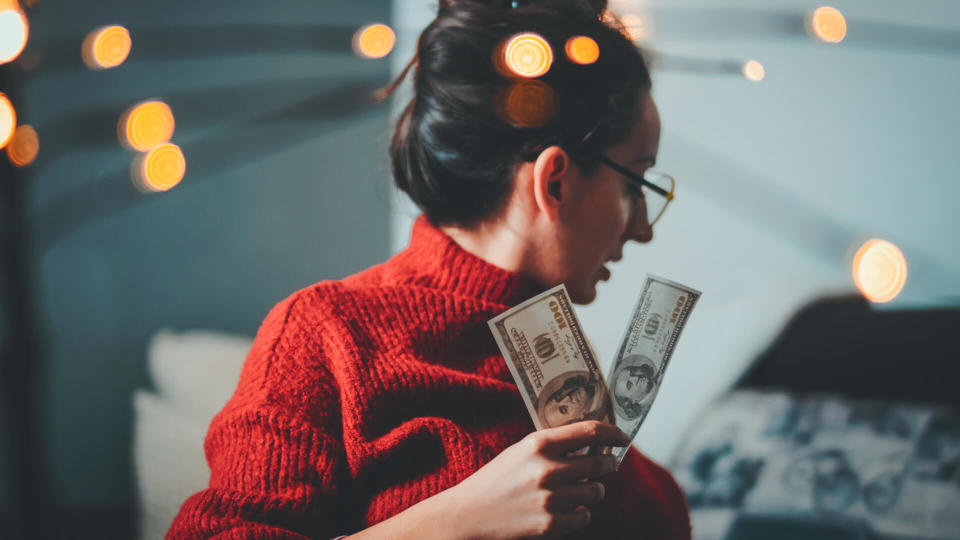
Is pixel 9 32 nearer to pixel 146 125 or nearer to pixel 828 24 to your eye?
pixel 146 125

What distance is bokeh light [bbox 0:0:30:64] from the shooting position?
1.00m

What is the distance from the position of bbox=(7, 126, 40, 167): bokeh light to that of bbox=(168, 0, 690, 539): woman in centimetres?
78

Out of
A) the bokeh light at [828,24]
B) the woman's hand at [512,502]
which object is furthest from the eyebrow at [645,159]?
the bokeh light at [828,24]

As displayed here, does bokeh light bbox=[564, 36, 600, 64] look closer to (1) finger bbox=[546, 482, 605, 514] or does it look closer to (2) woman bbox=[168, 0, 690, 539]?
(2) woman bbox=[168, 0, 690, 539]

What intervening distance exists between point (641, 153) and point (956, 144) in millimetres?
816

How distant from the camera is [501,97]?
2.25 ft

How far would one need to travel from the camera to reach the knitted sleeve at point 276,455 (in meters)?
0.55

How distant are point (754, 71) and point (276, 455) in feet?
4.07

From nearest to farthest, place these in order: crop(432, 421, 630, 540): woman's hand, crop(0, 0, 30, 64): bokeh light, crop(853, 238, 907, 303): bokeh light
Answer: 1. crop(432, 421, 630, 540): woman's hand
2. crop(0, 0, 30, 64): bokeh light
3. crop(853, 238, 907, 303): bokeh light

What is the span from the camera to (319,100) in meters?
1.61

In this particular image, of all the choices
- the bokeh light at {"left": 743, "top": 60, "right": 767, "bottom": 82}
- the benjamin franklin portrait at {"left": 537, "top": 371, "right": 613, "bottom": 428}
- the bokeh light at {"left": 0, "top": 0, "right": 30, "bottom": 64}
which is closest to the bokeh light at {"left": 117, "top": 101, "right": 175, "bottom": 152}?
the bokeh light at {"left": 0, "top": 0, "right": 30, "bottom": 64}

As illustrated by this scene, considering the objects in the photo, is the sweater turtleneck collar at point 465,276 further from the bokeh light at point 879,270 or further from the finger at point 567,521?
the bokeh light at point 879,270

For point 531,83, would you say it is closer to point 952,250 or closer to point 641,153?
point 641,153

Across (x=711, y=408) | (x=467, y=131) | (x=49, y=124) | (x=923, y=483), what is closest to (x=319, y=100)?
(x=49, y=124)
